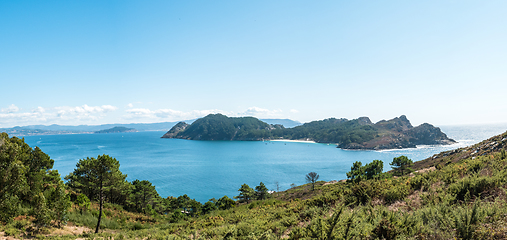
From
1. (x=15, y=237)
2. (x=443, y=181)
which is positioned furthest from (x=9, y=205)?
(x=443, y=181)

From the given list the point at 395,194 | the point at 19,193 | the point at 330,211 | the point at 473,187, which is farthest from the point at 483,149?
the point at 19,193

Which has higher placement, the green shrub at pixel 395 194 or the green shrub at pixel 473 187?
the green shrub at pixel 473 187

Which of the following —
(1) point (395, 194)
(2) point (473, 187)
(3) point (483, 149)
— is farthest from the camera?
(3) point (483, 149)

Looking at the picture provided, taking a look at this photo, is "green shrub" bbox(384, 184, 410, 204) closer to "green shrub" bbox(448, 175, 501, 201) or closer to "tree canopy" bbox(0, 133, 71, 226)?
"green shrub" bbox(448, 175, 501, 201)

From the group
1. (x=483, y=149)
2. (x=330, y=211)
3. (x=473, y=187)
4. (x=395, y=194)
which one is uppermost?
(x=473, y=187)

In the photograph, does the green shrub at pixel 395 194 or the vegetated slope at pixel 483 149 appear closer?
the green shrub at pixel 395 194

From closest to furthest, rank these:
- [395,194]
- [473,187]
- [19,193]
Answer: [473,187] → [395,194] → [19,193]

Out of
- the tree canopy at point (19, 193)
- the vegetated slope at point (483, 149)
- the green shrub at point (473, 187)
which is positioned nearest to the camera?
the green shrub at point (473, 187)

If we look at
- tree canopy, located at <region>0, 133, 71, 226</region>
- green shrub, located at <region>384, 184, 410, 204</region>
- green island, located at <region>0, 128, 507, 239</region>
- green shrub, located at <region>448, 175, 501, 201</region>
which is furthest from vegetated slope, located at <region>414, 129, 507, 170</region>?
tree canopy, located at <region>0, 133, 71, 226</region>

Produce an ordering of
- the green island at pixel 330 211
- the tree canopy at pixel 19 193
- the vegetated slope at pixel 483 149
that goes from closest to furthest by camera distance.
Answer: the green island at pixel 330 211, the tree canopy at pixel 19 193, the vegetated slope at pixel 483 149

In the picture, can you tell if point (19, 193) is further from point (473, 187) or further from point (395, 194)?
point (473, 187)

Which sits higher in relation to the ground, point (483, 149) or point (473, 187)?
point (473, 187)

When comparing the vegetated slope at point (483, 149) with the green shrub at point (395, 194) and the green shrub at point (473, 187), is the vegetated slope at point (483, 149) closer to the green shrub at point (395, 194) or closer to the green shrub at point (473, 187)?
the green shrub at point (395, 194)

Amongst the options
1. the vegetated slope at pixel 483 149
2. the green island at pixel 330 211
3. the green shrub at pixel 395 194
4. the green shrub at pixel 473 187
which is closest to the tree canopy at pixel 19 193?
the green island at pixel 330 211
